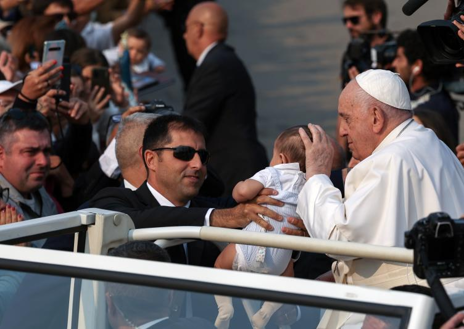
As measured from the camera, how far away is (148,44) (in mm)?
9914

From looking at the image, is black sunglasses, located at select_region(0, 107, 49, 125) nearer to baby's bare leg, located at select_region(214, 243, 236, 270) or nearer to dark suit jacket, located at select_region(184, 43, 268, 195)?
baby's bare leg, located at select_region(214, 243, 236, 270)

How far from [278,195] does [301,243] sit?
31.9 inches

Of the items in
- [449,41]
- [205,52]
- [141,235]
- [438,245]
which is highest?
[449,41]

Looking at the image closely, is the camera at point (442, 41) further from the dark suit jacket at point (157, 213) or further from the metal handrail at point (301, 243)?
the metal handrail at point (301, 243)

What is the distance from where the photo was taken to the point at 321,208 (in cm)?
354

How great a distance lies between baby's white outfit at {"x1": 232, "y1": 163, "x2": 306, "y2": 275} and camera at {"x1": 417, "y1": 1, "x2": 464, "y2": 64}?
2.88 ft

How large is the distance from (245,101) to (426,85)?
4.45 feet

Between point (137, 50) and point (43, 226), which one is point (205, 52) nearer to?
point (137, 50)

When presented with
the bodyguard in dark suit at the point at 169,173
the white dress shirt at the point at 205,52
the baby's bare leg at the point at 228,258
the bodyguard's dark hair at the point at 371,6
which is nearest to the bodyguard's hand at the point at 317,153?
the baby's bare leg at the point at 228,258

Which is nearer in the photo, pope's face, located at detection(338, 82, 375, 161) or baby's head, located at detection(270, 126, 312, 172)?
pope's face, located at detection(338, 82, 375, 161)

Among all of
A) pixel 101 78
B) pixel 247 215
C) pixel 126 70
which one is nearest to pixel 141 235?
pixel 247 215

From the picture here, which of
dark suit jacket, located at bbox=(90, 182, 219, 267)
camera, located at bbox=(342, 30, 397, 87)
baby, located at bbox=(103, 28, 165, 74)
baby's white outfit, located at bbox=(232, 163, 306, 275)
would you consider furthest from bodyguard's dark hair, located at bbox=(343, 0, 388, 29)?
baby's white outfit, located at bbox=(232, 163, 306, 275)

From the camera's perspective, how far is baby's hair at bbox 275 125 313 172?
13.0 ft

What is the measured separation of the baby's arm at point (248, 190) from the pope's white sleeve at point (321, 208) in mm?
205
